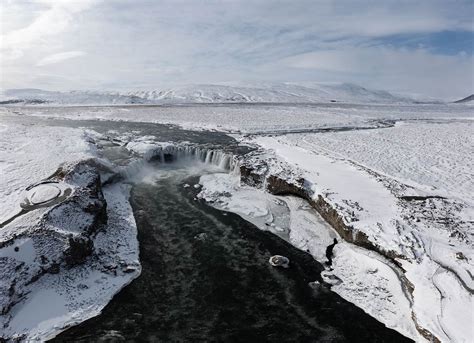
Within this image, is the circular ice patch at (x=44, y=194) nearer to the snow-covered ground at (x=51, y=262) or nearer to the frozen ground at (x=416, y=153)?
the snow-covered ground at (x=51, y=262)

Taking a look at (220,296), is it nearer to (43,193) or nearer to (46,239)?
(46,239)

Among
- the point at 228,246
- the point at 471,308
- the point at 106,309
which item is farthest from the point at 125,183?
the point at 471,308

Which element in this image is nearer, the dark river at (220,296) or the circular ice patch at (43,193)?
the dark river at (220,296)

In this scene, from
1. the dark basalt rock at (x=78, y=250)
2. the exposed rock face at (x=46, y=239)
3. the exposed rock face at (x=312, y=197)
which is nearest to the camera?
the exposed rock face at (x=46, y=239)

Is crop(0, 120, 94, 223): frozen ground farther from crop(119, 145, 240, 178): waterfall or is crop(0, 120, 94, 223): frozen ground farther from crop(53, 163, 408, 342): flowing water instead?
crop(53, 163, 408, 342): flowing water

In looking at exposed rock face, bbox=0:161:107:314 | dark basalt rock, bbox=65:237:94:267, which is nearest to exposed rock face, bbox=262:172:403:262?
exposed rock face, bbox=0:161:107:314

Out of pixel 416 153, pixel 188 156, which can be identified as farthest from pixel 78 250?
pixel 416 153

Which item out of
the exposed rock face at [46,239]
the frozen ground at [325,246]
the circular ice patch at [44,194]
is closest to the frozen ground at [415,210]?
the frozen ground at [325,246]
